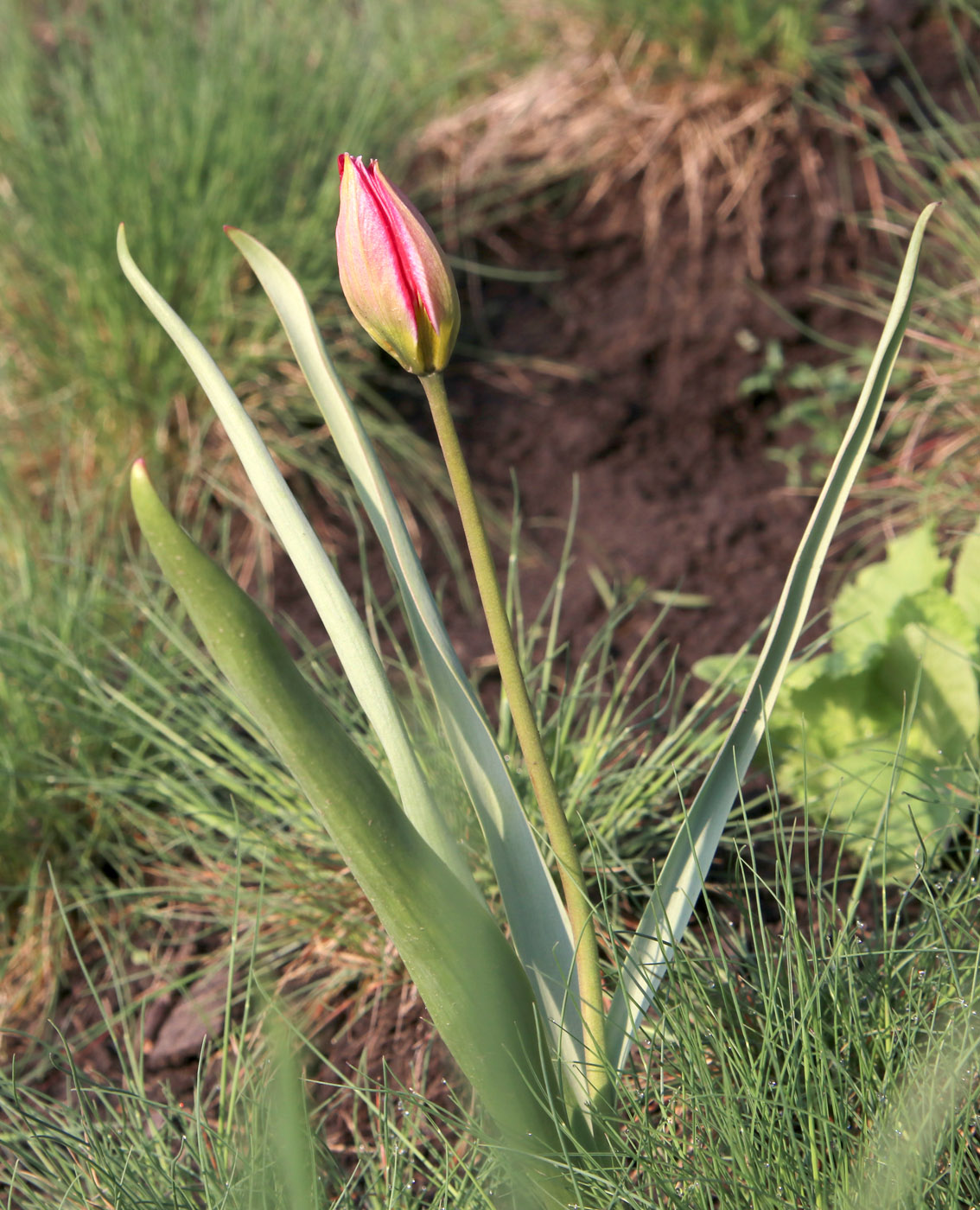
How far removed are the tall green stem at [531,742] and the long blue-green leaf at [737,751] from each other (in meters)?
0.03

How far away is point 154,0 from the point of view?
8.16ft

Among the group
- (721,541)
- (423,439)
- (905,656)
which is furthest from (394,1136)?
(423,439)

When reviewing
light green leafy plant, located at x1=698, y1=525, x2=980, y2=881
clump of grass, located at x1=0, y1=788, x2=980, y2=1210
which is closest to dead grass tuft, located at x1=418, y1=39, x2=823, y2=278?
light green leafy plant, located at x1=698, y1=525, x2=980, y2=881

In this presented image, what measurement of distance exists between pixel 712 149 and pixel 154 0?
1.34m

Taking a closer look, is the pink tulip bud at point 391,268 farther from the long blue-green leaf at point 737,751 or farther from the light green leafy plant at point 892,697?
the light green leafy plant at point 892,697

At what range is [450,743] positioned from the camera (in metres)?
0.85

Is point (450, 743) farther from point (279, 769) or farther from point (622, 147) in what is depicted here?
point (622, 147)

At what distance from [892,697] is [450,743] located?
0.68 meters

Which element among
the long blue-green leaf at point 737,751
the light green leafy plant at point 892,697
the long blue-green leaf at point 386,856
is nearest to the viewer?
the long blue-green leaf at point 386,856

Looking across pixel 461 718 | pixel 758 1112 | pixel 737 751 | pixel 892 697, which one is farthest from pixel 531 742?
pixel 892 697

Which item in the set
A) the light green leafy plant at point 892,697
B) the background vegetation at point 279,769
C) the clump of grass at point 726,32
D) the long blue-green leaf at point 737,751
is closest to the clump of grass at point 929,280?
the background vegetation at point 279,769

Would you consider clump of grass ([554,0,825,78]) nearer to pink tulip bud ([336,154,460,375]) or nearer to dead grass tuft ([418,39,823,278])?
dead grass tuft ([418,39,823,278])

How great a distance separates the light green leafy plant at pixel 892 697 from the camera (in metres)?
1.20

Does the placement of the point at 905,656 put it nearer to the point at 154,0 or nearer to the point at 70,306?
the point at 70,306
